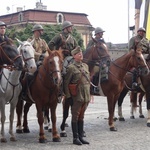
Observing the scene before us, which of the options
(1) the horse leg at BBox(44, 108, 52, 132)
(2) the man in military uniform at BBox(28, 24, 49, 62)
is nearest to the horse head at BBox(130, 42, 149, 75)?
(2) the man in military uniform at BBox(28, 24, 49, 62)

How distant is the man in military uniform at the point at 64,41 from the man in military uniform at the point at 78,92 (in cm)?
167

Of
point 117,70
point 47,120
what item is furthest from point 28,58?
point 117,70

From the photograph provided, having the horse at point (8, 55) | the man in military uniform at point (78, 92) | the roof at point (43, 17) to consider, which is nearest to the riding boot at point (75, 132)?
the man in military uniform at point (78, 92)

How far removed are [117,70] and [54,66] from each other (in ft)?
10.1

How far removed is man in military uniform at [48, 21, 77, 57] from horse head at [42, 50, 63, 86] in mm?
1564

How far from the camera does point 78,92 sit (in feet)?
29.8

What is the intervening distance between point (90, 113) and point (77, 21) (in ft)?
193

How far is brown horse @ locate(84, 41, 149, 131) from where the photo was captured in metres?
11.2

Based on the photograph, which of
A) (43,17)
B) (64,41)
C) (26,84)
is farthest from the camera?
(43,17)

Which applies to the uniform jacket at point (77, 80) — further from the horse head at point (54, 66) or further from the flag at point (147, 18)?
the flag at point (147, 18)

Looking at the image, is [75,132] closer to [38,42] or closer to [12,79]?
[12,79]

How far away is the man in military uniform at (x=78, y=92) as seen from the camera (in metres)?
9.05

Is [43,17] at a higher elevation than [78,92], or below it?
higher

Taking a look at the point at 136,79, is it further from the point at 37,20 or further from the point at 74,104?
the point at 37,20
